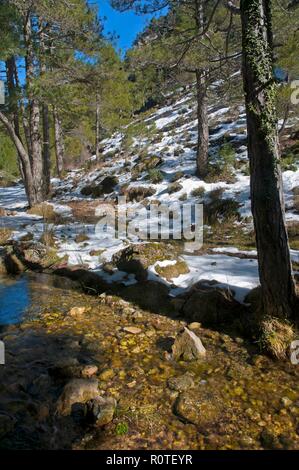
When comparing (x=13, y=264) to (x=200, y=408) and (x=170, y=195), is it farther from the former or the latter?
(x=170, y=195)

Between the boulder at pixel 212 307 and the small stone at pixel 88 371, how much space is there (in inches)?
71.6

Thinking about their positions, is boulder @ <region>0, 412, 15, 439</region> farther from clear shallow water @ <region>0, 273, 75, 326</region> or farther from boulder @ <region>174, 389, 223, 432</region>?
clear shallow water @ <region>0, 273, 75, 326</region>

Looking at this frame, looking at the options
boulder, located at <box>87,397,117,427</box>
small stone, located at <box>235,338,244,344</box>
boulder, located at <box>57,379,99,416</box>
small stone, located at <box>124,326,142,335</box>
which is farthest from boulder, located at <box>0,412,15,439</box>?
small stone, located at <box>235,338,244,344</box>

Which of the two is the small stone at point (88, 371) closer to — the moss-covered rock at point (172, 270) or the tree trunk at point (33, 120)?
the moss-covered rock at point (172, 270)

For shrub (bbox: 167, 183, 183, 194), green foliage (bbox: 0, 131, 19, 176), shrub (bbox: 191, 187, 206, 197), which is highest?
green foliage (bbox: 0, 131, 19, 176)

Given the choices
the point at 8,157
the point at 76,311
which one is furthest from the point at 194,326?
the point at 8,157

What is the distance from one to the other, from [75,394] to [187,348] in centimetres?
149

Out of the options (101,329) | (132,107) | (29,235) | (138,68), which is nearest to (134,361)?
(101,329)

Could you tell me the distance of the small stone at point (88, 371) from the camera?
13.0ft

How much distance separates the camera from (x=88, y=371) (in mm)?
4008

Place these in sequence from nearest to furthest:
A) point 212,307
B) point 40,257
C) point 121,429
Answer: point 121,429 < point 212,307 < point 40,257

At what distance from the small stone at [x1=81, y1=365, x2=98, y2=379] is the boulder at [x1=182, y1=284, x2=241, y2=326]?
1818 mm

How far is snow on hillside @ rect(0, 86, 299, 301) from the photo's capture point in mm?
6496
